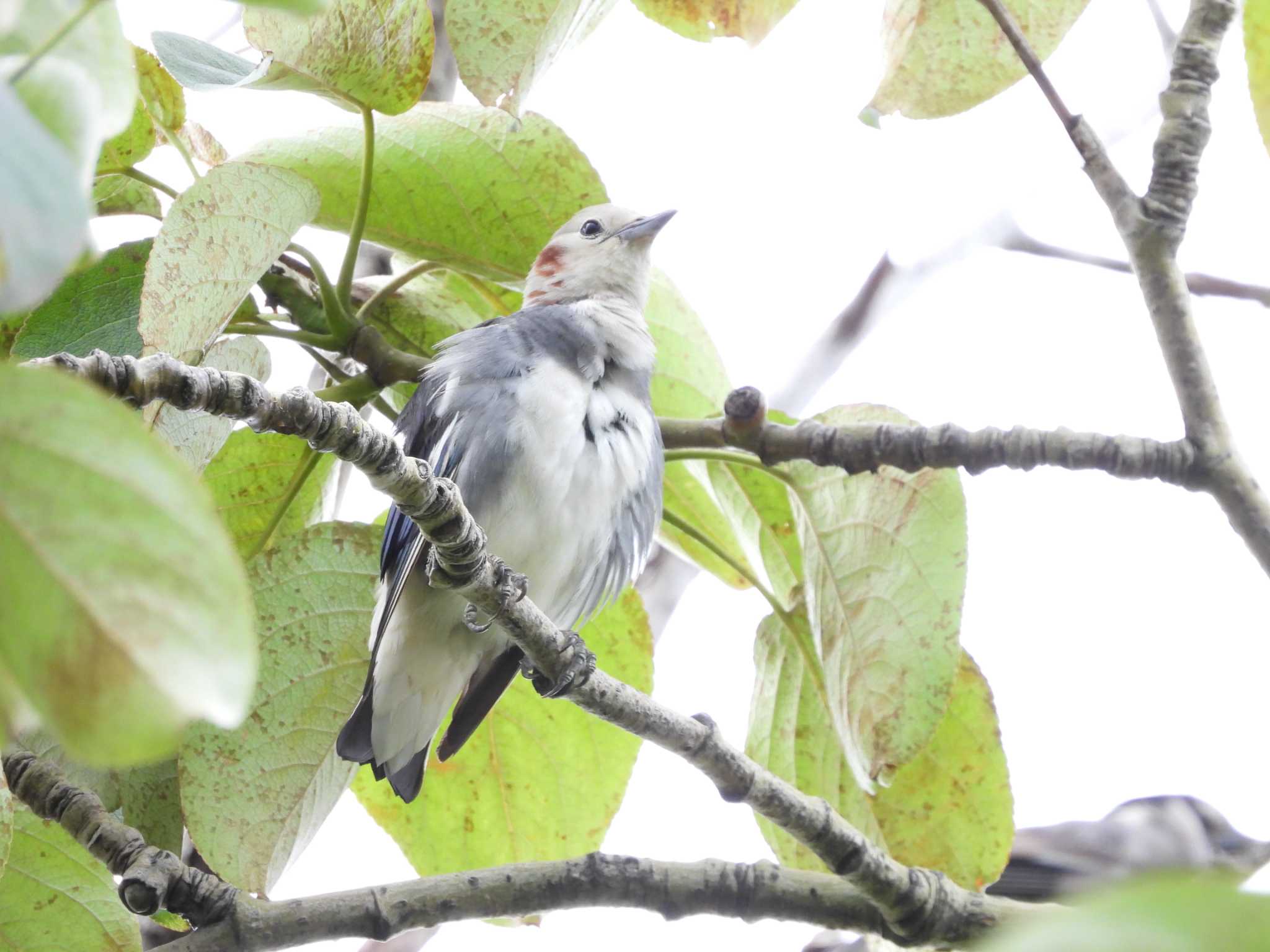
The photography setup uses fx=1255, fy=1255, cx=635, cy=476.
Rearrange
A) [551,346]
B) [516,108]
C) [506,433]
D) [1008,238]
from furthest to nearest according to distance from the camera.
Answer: [1008,238] → [551,346] → [506,433] → [516,108]

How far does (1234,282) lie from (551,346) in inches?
50.3

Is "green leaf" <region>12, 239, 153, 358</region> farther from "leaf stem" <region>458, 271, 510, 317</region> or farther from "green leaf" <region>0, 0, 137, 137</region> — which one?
"green leaf" <region>0, 0, 137, 137</region>

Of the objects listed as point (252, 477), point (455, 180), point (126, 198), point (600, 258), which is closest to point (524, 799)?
point (252, 477)

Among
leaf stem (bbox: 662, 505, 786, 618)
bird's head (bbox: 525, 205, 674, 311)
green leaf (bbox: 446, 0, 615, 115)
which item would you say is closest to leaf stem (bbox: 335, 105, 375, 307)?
green leaf (bbox: 446, 0, 615, 115)

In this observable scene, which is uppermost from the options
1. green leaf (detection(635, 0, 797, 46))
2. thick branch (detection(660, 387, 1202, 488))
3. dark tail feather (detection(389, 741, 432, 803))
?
green leaf (detection(635, 0, 797, 46))

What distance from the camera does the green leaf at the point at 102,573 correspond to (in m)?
0.46

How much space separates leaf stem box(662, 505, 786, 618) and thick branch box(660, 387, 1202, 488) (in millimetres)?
282

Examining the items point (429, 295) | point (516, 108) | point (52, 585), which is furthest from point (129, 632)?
point (429, 295)

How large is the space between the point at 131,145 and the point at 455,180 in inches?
20.3

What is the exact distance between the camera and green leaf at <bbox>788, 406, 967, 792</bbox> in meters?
1.81

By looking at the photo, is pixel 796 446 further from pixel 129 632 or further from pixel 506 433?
pixel 129 632

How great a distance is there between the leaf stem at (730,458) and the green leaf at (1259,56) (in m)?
0.88

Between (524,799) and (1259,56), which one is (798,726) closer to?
(524,799)

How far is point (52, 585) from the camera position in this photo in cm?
46
